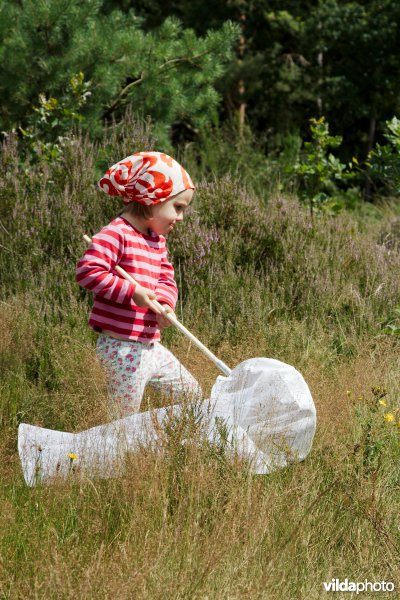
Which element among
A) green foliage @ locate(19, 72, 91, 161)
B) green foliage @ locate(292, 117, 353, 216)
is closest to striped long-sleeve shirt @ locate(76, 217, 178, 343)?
green foliage @ locate(19, 72, 91, 161)

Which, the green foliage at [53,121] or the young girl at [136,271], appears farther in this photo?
the green foliage at [53,121]

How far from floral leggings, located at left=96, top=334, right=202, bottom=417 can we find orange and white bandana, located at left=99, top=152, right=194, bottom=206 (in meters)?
0.58

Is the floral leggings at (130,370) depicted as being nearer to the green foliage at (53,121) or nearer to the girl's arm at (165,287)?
the girl's arm at (165,287)

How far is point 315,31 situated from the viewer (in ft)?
37.7

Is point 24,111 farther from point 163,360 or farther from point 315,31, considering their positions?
point 315,31

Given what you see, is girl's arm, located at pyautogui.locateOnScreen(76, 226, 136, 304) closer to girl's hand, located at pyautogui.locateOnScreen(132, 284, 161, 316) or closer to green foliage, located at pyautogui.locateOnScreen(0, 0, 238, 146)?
girl's hand, located at pyautogui.locateOnScreen(132, 284, 161, 316)

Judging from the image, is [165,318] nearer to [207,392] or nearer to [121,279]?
[121,279]

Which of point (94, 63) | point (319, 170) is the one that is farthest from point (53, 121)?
point (319, 170)

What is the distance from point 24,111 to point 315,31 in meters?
5.62

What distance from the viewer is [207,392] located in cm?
389

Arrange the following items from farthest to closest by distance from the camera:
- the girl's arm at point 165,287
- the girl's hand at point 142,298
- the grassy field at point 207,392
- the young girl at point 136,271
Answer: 1. the girl's arm at point 165,287
2. the young girl at point 136,271
3. the girl's hand at point 142,298
4. the grassy field at point 207,392

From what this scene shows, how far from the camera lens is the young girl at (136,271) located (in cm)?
352

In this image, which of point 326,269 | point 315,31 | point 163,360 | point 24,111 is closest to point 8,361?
point 163,360

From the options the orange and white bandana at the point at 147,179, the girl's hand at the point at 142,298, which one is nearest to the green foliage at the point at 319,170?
the orange and white bandana at the point at 147,179
